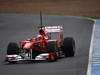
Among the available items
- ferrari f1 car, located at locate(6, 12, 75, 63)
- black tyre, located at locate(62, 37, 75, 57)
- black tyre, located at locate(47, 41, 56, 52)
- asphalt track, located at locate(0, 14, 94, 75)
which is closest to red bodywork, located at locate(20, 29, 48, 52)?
ferrari f1 car, located at locate(6, 12, 75, 63)

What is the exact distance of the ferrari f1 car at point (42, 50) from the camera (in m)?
12.1

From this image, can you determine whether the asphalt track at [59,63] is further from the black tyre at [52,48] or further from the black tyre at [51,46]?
the black tyre at [51,46]

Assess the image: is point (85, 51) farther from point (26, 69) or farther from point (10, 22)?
point (10, 22)

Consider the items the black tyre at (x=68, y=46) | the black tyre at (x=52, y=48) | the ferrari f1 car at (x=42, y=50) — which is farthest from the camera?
the black tyre at (x=68, y=46)

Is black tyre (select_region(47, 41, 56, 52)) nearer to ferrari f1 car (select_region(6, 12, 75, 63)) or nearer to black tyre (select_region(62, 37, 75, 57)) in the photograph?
ferrari f1 car (select_region(6, 12, 75, 63))

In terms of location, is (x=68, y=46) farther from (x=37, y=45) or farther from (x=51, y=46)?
(x=37, y=45)

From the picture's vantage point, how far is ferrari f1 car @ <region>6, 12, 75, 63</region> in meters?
12.1

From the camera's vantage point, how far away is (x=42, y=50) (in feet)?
40.3

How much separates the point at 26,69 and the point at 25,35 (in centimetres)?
735

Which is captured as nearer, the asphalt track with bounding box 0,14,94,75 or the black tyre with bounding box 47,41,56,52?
the asphalt track with bounding box 0,14,94,75

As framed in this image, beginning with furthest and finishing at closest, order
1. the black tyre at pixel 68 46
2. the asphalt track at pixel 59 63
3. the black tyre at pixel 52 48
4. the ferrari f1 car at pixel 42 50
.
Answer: the black tyre at pixel 68 46 → the black tyre at pixel 52 48 → the ferrari f1 car at pixel 42 50 → the asphalt track at pixel 59 63

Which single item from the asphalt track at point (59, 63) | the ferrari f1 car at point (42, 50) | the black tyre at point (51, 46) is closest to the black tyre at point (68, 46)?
the ferrari f1 car at point (42, 50)

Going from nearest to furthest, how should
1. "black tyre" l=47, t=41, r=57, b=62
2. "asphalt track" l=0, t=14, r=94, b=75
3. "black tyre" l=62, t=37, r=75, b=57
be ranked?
"asphalt track" l=0, t=14, r=94, b=75 < "black tyre" l=47, t=41, r=57, b=62 < "black tyre" l=62, t=37, r=75, b=57

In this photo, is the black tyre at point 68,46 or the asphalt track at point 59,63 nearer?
the asphalt track at point 59,63
